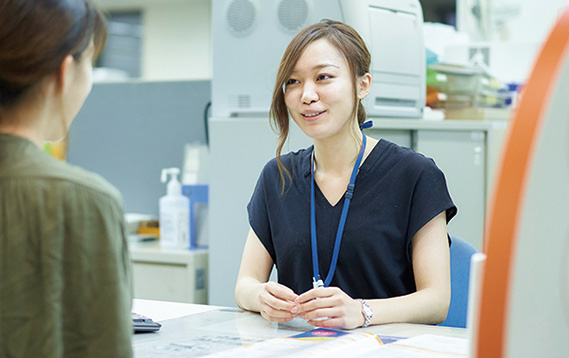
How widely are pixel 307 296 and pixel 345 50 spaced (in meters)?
0.62

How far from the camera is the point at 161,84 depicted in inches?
112

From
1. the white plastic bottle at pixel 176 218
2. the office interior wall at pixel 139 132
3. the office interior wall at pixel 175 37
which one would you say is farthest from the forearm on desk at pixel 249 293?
the office interior wall at pixel 175 37

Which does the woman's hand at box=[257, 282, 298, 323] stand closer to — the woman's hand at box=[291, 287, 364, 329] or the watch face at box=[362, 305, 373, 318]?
the woman's hand at box=[291, 287, 364, 329]

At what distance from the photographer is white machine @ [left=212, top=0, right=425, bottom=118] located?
7.07 ft

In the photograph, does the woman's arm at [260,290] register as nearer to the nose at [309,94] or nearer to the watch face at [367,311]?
the watch face at [367,311]

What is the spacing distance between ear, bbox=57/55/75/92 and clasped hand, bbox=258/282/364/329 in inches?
25.6

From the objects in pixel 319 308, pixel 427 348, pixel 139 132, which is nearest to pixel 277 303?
pixel 319 308

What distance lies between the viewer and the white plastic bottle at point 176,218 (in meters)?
2.44

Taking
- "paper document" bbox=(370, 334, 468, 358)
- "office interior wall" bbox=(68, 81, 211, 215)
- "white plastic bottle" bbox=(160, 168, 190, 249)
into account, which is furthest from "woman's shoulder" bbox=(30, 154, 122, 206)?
"office interior wall" bbox=(68, 81, 211, 215)

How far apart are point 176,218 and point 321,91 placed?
3.65 feet

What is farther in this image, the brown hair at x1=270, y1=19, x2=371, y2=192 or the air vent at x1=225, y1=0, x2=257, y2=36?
the air vent at x1=225, y1=0, x2=257, y2=36

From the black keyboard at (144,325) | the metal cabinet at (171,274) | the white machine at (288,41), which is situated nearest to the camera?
the black keyboard at (144,325)

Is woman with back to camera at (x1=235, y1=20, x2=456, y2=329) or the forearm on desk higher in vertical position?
woman with back to camera at (x1=235, y1=20, x2=456, y2=329)

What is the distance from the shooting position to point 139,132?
115 inches
